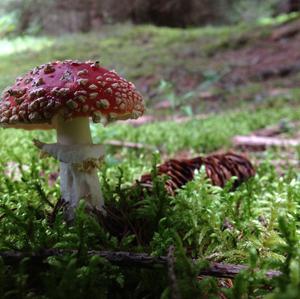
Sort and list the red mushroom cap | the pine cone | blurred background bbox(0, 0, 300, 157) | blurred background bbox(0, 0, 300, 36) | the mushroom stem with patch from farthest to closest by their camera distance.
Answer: blurred background bbox(0, 0, 300, 36) → blurred background bbox(0, 0, 300, 157) → the pine cone → the mushroom stem with patch → the red mushroom cap

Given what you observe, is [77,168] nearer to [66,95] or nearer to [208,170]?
[66,95]

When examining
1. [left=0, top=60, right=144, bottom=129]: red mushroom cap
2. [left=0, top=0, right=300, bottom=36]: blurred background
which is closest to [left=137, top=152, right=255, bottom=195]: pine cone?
[left=0, top=60, right=144, bottom=129]: red mushroom cap

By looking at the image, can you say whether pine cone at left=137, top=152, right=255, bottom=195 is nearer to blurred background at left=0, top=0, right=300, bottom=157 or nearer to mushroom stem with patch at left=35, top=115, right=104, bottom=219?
mushroom stem with patch at left=35, top=115, right=104, bottom=219

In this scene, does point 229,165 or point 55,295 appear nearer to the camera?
point 55,295

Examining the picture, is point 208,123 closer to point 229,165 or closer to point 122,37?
point 229,165

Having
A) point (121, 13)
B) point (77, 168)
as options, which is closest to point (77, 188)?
point (77, 168)

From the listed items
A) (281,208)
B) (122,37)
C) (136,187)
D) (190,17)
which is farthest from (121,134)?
(190,17)

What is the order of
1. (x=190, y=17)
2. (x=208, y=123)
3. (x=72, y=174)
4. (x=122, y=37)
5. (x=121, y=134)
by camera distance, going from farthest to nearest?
(x=190, y=17), (x=122, y=37), (x=208, y=123), (x=121, y=134), (x=72, y=174)

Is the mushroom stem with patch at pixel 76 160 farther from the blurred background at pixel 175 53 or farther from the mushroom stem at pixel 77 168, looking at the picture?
the blurred background at pixel 175 53
